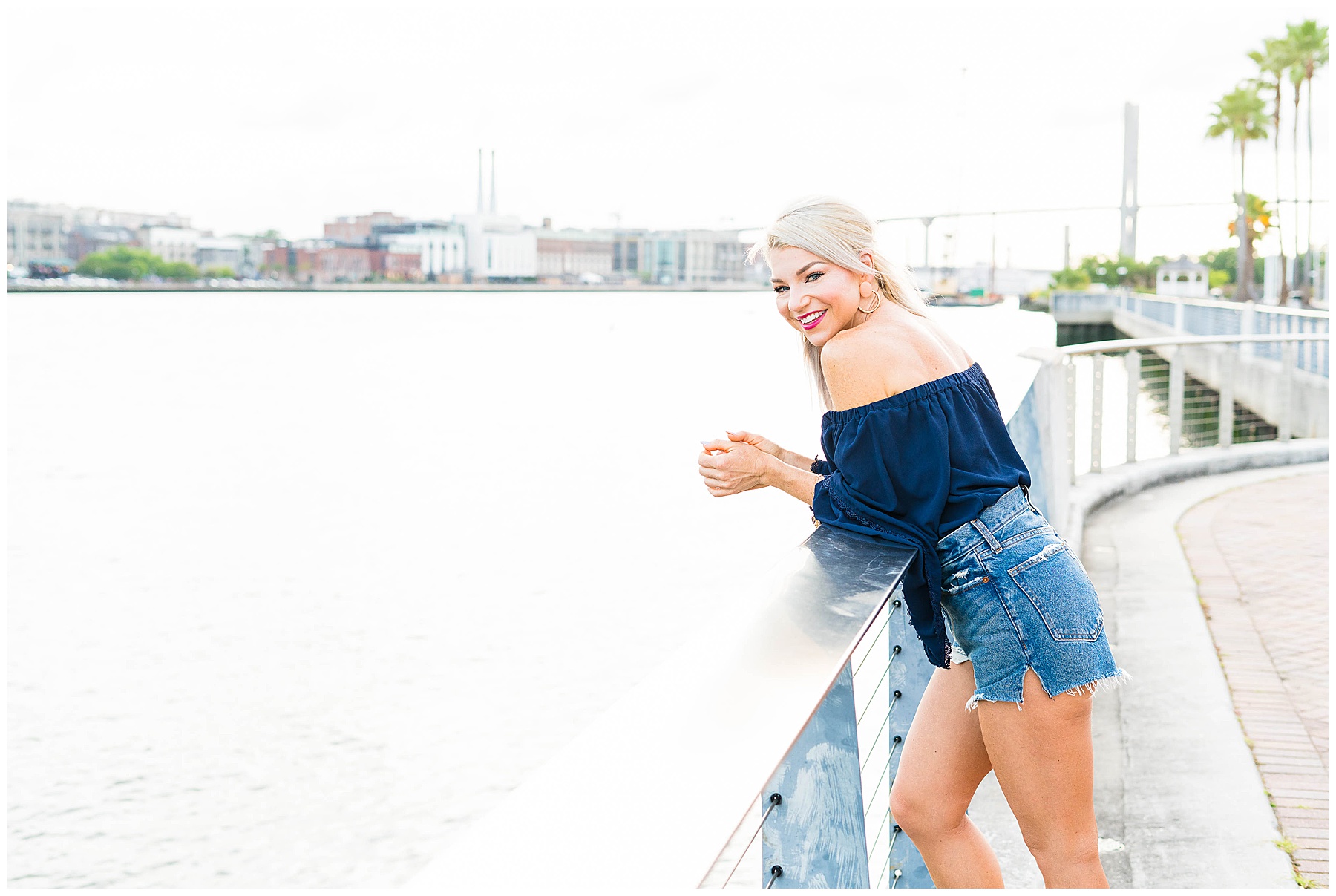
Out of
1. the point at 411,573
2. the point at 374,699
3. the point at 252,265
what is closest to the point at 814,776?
the point at 374,699

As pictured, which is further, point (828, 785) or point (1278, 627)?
point (1278, 627)

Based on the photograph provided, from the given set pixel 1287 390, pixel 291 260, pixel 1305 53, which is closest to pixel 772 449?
pixel 1287 390

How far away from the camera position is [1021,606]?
5.82 ft

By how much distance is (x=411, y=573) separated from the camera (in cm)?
2161

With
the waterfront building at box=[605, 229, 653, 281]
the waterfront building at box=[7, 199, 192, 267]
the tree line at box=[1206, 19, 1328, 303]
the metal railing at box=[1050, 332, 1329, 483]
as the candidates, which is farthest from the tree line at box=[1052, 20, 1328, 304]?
the waterfront building at box=[7, 199, 192, 267]

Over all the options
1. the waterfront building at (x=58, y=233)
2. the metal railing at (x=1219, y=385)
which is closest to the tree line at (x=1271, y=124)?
the metal railing at (x=1219, y=385)

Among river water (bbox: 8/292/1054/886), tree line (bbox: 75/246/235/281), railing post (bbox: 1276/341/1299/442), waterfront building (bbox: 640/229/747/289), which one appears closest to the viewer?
railing post (bbox: 1276/341/1299/442)

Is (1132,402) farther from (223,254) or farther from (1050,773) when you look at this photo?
(223,254)

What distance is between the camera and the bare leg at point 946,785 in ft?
6.48

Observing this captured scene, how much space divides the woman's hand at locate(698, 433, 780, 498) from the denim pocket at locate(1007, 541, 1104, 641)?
1.50ft

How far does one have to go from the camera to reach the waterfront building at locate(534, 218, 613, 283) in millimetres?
165250

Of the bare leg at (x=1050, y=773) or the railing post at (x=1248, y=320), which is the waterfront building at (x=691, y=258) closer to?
the railing post at (x=1248, y=320)

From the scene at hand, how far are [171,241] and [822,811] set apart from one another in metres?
177

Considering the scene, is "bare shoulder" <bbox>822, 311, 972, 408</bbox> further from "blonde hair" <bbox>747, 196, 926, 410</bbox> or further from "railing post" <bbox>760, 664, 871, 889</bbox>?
"railing post" <bbox>760, 664, 871, 889</bbox>
